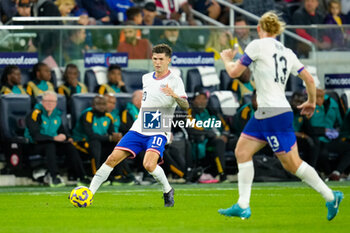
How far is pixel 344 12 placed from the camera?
24078mm

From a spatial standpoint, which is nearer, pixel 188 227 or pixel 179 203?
pixel 188 227

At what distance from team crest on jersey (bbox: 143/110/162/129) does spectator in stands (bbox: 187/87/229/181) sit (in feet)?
20.5

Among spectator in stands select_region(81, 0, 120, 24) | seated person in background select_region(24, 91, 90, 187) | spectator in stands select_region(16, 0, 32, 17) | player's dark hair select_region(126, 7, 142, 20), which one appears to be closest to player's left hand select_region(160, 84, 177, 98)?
seated person in background select_region(24, 91, 90, 187)

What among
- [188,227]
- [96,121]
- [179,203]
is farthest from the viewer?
[96,121]

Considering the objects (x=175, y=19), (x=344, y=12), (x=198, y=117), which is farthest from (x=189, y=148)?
(x=344, y=12)

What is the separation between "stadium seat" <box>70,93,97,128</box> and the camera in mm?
18469

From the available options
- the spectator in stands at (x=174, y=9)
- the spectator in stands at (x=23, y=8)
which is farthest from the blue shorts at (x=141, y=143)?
the spectator in stands at (x=174, y=9)

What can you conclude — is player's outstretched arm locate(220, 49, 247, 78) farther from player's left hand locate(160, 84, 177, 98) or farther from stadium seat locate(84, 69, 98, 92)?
stadium seat locate(84, 69, 98, 92)

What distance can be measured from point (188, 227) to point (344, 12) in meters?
15.7

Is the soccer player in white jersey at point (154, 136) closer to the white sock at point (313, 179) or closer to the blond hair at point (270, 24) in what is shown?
the blond hair at point (270, 24)

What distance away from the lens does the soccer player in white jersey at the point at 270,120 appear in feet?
32.3

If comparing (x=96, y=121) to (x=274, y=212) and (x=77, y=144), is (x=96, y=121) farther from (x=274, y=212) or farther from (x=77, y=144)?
(x=274, y=212)

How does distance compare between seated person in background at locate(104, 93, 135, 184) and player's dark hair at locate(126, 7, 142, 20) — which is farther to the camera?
player's dark hair at locate(126, 7, 142, 20)

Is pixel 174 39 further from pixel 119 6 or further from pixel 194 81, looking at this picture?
pixel 119 6
